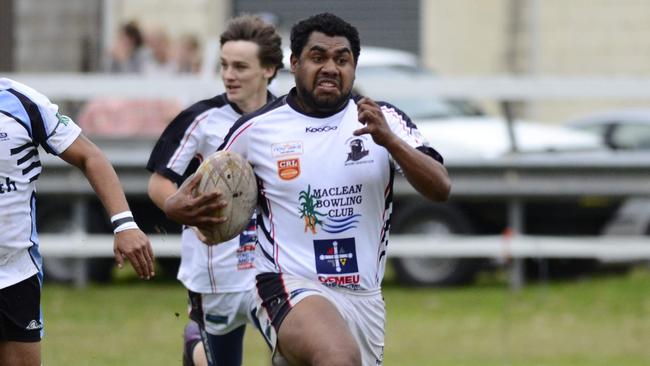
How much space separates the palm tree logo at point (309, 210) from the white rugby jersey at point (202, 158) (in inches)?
55.6

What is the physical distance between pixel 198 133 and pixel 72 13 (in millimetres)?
11024

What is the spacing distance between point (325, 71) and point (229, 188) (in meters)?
0.64

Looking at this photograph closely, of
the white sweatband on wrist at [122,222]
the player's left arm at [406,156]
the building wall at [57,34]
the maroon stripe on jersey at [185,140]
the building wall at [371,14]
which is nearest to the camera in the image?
the player's left arm at [406,156]

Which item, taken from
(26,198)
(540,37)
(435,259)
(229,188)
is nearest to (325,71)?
(229,188)

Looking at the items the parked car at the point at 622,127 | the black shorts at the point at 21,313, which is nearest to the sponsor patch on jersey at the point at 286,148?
the black shorts at the point at 21,313

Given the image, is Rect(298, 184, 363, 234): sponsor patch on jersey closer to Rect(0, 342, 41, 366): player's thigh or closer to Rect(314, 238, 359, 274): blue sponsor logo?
Rect(314, 238, 359, 274): blue sponsor logo

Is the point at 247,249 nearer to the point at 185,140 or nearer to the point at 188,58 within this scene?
the point at 185,140

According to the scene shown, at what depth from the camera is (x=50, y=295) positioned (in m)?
15.2

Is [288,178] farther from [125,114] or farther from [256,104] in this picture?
[125,114]

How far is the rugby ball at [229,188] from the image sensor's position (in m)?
6.71

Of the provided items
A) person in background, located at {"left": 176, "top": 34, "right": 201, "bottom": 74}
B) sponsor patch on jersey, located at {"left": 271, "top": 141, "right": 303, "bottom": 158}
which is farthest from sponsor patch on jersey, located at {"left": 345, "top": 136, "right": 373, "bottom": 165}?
→ person in background, located at {"left": 176, "top": 34, "right": 201, "bottom": 74}

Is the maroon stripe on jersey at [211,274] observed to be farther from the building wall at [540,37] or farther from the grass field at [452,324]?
the building wall at [540,37]

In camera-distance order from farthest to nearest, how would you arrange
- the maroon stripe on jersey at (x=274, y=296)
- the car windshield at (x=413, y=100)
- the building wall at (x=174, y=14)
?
the building wall at (x=174, y=14) → the car windshield at (x=413, y=100) → the maroon stripe on jersey at (x=274, y=296)

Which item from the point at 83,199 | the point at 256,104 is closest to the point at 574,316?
the point at 83,199
